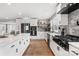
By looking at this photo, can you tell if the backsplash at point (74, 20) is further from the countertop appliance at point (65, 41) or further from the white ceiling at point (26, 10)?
the white ceiling at point (26, 10)

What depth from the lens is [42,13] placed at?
1.56 metres

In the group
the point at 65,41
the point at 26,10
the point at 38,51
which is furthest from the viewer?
the point at 38,51

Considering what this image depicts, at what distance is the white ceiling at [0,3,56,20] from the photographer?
1384 millimetres

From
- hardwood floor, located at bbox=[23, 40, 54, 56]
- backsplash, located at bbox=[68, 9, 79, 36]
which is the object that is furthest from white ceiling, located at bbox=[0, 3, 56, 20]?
backsplash, located at bbox=[68, 9, 79, 36]

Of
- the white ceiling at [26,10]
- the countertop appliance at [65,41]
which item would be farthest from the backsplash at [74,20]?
the white ceiling at [26,10]

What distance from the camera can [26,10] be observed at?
1514 millimetres

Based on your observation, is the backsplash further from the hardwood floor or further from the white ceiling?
the white ceiling

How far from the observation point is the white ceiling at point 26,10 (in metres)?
1.38

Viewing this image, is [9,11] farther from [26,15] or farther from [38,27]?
[38,27]

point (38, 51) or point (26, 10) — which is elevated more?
point (26, 10)

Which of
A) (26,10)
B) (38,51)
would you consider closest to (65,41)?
(38,51)

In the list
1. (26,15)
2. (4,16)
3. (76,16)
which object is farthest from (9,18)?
(76,16)

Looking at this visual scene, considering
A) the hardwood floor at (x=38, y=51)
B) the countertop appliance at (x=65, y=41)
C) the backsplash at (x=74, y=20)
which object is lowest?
the hardwood floor at (x=38, y=51)

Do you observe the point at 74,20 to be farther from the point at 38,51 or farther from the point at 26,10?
the point at 26,10
